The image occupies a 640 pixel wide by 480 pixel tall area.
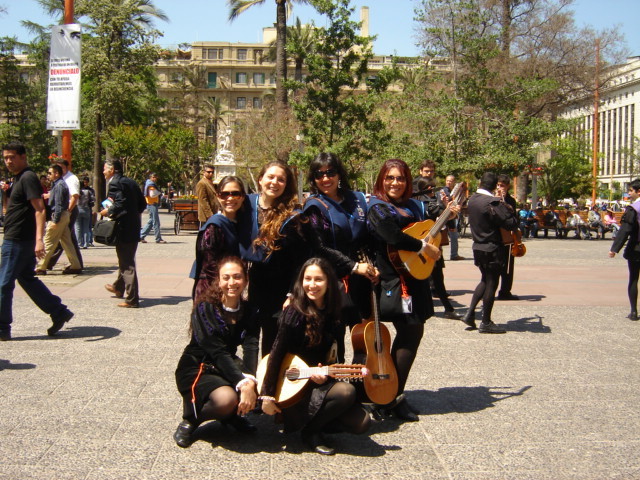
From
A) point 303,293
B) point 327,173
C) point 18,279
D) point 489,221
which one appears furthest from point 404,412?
point 18,279

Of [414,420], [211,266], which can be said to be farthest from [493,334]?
[211,266]

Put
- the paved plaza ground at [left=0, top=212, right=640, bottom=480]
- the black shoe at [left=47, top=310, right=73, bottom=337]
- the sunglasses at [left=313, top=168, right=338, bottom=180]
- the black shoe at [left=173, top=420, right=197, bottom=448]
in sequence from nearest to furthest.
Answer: the paved plaza ground at [left=0, top=212, right=640, bottom=480]
the black shoe at [left=173, top=420, right=197, bottom=448]
the sunglasses at [left=313, top=168, right=338, bottom=180]
the black shoe at [left=47, top=310, right=73, bottom=337]

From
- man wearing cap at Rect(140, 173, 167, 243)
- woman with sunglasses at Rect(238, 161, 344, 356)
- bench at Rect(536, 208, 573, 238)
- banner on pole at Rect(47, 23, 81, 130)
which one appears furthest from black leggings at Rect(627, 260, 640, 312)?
bench at Rect(536, 208, 573, 238)

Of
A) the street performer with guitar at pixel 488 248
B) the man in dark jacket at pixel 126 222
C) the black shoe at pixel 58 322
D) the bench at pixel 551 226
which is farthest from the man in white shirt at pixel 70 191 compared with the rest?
the bench at pixel 551 226

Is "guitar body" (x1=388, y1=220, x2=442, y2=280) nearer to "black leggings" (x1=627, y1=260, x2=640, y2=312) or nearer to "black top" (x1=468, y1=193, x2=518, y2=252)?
"black top" (x1=468, y1=193, x2=518, y2=252)

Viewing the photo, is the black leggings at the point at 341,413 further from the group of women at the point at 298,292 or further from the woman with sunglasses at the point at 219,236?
the woman with sunglasses at the point at 219,236

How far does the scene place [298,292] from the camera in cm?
414

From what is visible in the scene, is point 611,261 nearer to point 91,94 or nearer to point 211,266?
point 211,266

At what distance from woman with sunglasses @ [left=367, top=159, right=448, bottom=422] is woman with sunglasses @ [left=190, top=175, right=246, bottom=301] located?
883 mm

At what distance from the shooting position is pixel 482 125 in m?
21.9

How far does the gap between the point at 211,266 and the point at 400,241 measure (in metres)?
1.21

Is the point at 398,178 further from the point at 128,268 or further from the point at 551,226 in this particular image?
the point at 551,226

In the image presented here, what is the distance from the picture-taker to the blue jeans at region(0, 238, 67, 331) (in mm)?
6648

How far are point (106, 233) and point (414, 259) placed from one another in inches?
193
